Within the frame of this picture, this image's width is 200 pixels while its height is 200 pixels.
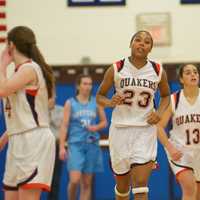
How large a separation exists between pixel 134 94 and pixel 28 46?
121cm

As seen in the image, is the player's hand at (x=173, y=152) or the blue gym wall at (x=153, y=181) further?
the blue gym wall at (x=153, y=181)

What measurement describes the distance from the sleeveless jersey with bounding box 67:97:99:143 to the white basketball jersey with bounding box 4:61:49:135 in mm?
3481

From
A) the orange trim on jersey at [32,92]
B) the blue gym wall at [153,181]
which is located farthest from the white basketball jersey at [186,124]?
the blue gym wall at [153,181]

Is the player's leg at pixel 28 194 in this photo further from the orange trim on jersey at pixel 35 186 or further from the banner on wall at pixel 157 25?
the banner on wall at pixel 157 25

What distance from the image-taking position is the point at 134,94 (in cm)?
504

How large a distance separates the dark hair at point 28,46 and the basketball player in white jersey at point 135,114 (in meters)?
0.90

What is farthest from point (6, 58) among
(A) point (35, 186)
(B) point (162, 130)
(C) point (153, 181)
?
(C) point (153, 181)

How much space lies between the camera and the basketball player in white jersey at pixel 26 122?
13.3ft

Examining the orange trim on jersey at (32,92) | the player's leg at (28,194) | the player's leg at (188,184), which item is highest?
the orange trim on jersey at (32,92)

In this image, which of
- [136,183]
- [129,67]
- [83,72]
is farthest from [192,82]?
[83,72]

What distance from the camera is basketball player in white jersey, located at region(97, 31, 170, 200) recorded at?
5.00 meters

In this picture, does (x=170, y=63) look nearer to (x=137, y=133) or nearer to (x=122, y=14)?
(x=122, y=14)

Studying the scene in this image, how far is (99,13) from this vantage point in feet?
29.1

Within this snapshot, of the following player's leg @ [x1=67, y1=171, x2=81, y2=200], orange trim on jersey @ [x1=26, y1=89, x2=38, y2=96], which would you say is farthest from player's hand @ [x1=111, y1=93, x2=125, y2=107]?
player's leg @ [x1=67, y1=171, x2=81, y2=200]
